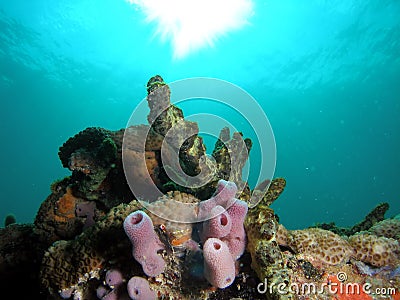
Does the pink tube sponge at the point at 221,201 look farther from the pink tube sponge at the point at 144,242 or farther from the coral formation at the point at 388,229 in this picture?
the coral formation at the point at 388,229

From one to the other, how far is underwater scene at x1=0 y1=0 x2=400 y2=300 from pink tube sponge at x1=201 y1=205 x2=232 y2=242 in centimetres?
2

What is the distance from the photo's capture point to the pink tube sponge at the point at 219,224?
2062 millimetres

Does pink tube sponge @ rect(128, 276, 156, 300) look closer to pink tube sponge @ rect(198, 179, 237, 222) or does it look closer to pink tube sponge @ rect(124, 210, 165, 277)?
pink tube sponge @ rect(124, 210, 165, 277)

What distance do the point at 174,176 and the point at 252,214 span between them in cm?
144

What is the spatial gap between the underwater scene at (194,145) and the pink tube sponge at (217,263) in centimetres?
1

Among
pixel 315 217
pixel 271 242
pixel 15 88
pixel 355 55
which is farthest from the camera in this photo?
pixel 315 217

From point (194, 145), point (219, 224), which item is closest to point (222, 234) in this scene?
point (219, 224)

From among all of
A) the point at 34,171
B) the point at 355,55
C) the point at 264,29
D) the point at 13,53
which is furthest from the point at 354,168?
the point at 34,171

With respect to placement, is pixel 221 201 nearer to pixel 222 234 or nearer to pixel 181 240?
pixel 222 234

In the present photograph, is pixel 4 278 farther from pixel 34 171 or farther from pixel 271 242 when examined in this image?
pixel 34 171

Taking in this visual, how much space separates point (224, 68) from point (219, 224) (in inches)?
1787

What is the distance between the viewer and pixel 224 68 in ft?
146

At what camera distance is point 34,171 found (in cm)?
10056

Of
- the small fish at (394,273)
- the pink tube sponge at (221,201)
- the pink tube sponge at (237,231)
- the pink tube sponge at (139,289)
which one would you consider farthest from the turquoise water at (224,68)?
the pink tube sponge at (139,289)
